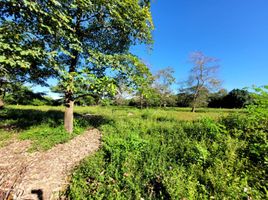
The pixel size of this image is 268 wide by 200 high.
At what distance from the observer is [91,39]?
27.9ft

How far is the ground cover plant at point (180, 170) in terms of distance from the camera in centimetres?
382

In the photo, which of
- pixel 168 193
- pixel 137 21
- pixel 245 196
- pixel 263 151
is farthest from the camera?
pixel 137 21

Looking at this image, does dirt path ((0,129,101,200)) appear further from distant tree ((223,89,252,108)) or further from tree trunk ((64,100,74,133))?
distant tree ((223,89,252,108))

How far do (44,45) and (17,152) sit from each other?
14.9 feet

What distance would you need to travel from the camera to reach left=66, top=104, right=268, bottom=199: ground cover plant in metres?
3.82

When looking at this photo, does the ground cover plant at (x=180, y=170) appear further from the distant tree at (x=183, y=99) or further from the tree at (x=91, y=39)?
the distant tree at (x=183, y=99)

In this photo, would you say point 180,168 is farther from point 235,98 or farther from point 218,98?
point 218,98

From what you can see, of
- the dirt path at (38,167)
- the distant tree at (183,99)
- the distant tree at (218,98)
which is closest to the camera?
the dirt path at (38,167)

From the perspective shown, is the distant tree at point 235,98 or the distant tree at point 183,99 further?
the distant tree at point 183,99

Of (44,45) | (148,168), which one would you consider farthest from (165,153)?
(44,45)

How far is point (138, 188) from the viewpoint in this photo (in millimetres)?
4062

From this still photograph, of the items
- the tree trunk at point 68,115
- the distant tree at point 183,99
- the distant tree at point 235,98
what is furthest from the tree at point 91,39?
the distant tree at point 235,98

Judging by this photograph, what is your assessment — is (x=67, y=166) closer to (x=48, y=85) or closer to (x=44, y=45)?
(x=44, y=45)

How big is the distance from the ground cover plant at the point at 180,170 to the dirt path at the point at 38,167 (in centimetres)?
59
